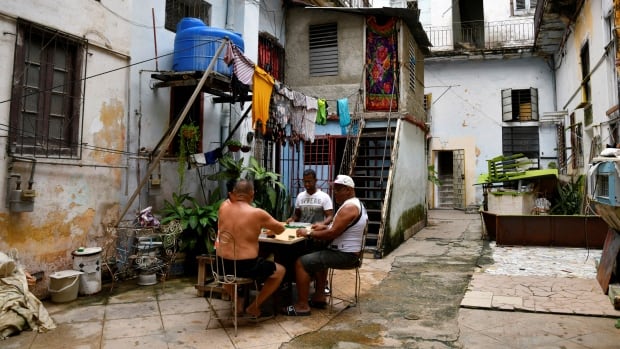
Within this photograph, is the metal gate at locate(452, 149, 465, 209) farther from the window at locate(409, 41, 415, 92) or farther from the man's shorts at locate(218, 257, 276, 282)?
the man's shorts at locate(218, 257, 276, 282)

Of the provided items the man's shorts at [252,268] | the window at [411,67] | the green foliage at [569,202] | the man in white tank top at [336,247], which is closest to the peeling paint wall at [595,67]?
the green foliage at [569,202]

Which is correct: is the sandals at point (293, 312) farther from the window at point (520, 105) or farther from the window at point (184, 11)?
the window at point (520, 105)

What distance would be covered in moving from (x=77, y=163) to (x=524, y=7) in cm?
1992

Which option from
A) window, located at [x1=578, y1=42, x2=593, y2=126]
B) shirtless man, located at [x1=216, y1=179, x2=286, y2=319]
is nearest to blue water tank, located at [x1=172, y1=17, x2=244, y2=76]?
shirtless man, located at [x1=216, y1=179, x2=286, y2=319]

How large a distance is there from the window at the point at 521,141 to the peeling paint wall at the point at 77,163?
1662 centimetres

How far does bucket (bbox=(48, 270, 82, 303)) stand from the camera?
216 inches

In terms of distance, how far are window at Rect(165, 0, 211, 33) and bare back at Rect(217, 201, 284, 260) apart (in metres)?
5.07

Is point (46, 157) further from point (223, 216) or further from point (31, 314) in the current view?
point (223, 216)

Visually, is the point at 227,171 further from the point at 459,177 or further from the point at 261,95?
the point at 459,177

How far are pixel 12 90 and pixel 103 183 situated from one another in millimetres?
1841

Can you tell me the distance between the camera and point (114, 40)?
677 cm

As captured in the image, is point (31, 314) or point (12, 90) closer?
point (31, 314)

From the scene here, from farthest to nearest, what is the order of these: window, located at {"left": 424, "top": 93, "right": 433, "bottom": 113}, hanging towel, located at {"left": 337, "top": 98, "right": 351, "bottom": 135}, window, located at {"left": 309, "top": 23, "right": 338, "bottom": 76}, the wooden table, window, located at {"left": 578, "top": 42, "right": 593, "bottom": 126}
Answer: window, located at {"left": 424, "top": 93, "right": 433, "bottom": 113}
window, located at {"left": 309, "top": 23, "right": 338, "bottom": 76}
window, located at {"left": 578, "top": 42, "right": 593, "bottom": 126}
hanging towel, located at {"left": 337, "top": 98, "right": 351, "bottom": 135}
the wooden table

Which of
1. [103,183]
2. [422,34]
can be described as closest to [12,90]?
[103,183]
